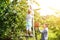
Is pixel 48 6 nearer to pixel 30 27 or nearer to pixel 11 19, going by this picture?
pixel 30 27

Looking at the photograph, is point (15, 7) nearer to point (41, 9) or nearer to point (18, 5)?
point (18, 5)

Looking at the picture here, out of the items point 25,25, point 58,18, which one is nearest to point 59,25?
point 58,18

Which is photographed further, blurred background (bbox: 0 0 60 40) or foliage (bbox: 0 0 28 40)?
foliage (bbox: 0 0 28 40)

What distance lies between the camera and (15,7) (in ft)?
25.1

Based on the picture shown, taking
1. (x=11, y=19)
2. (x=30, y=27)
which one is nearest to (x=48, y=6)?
(x=30, y=27)

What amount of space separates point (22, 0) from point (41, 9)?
1.56ft

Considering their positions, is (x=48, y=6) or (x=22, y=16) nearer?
(x=48, y=6)

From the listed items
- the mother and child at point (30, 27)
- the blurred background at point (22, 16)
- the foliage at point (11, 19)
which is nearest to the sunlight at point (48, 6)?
the blurred background at point (22, 16)

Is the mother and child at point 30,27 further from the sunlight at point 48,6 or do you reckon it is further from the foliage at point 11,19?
the sunlight at point 48,6

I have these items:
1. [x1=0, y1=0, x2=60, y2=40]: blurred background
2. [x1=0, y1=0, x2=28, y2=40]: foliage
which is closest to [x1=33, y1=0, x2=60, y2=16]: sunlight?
[x1=0, y1=0, x2=60, y2=40]: blurred background

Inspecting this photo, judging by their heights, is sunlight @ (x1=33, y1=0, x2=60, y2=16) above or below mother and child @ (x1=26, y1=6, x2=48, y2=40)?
above

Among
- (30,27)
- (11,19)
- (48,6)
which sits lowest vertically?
(30,27)

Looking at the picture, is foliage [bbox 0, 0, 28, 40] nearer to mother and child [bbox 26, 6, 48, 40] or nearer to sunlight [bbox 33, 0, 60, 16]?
mother and child [bbox 26, 6, 48, 40]

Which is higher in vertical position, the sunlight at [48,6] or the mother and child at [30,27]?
the sunlight at [48,6]
